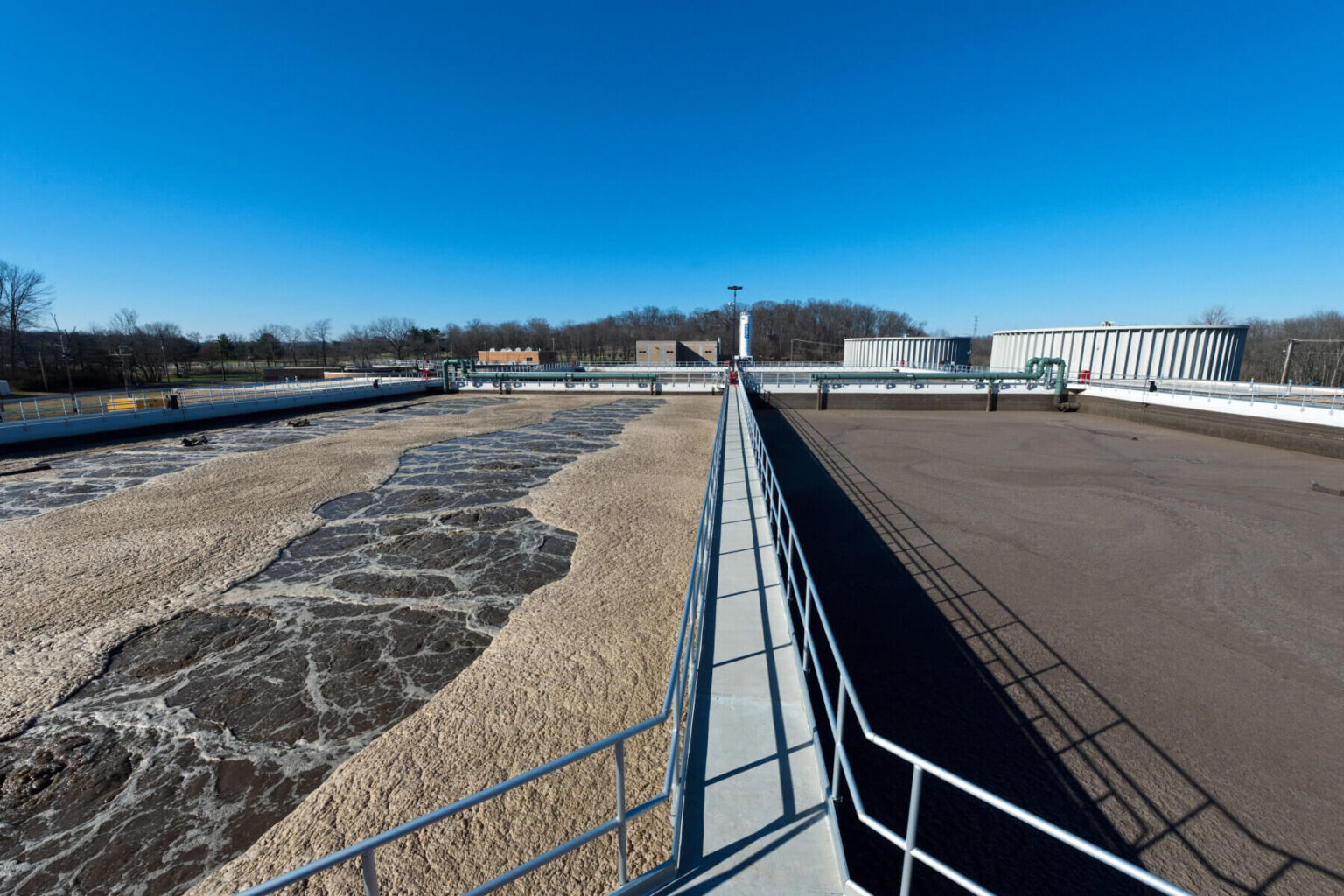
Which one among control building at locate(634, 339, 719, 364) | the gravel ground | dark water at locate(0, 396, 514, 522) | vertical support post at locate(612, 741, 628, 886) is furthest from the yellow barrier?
control building at locate(634, 339, 719, 364)

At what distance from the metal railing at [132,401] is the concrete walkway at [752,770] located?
29128 millimetres

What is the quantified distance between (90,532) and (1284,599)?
22.3 m

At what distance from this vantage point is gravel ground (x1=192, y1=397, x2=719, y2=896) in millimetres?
4074

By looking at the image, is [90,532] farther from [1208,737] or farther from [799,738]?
[1208,737]

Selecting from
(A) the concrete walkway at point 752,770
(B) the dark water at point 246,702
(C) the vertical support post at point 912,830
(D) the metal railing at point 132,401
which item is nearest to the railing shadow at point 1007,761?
(A) the concrete walkway at point 752,770

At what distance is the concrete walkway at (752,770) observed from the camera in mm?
2980

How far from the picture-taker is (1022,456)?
20.9 metres

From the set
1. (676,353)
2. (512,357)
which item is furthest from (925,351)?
(512,357)

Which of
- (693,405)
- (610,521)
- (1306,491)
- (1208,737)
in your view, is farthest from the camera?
(693,405)

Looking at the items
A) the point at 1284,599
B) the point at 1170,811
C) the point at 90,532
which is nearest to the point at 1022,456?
the point at 1284,599

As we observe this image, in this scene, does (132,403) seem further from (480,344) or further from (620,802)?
(480,344)

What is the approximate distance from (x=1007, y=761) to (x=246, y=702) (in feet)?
27.7

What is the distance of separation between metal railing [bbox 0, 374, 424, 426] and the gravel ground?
26105 mm

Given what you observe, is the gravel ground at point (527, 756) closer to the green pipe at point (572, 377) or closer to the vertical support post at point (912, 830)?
the vertical support post at point (912, 830)
